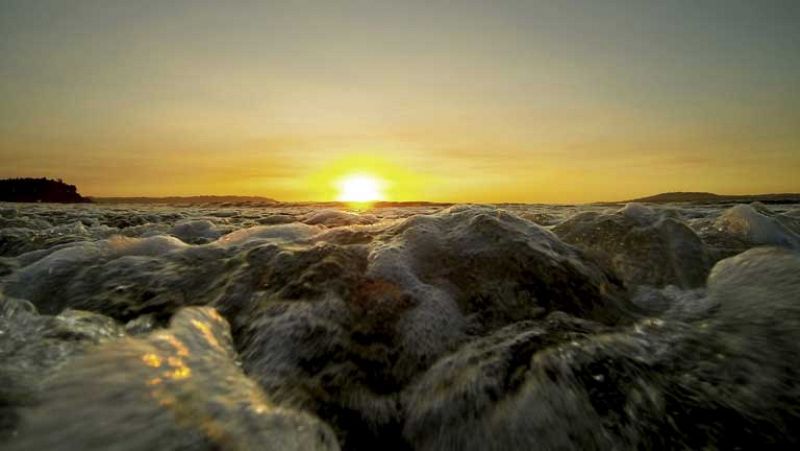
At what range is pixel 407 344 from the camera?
1933mm

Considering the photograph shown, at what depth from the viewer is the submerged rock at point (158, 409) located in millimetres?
994

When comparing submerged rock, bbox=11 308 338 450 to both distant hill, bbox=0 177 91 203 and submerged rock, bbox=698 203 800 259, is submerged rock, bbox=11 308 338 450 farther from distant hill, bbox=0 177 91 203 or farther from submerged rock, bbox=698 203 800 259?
distant hill, bbox=0 177 91 203

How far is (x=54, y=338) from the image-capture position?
1547 mm

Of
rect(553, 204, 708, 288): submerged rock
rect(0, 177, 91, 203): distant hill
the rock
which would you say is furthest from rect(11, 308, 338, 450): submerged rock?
rect(0, 177, 91, 203): distant hill

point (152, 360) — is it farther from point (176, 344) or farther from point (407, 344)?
point (407, 344)

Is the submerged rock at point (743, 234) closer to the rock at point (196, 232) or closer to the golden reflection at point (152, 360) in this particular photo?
the golden reflection at point (152, 360)

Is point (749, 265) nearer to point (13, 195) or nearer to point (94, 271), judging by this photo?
point (94, 271)

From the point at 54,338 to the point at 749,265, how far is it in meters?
3.45

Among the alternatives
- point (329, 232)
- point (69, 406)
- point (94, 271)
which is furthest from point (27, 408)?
point (329, 232)

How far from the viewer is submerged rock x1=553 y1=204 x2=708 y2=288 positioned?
284 cm

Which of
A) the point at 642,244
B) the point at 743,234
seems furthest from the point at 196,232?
the point at 743,234

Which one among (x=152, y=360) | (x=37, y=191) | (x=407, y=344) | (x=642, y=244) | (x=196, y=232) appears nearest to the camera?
(x=152, y=360)

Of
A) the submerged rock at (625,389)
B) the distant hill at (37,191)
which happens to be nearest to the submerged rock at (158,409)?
the submerged rock at (625,389)

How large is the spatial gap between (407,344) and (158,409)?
1063 millimetres
